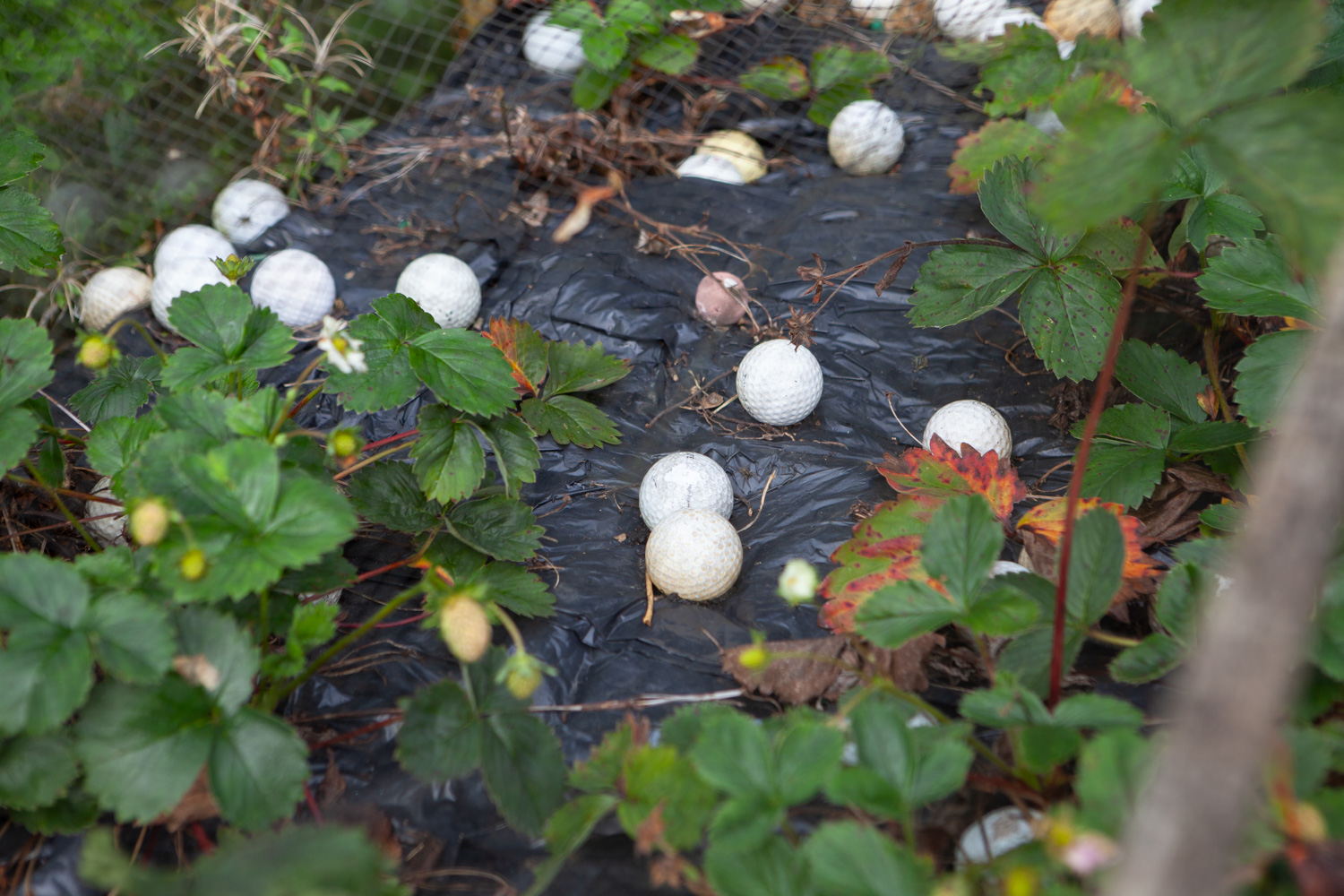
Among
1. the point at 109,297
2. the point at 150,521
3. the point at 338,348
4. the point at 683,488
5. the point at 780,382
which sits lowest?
the point at 109,297

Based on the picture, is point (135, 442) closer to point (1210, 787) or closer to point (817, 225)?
point (1210, 787)

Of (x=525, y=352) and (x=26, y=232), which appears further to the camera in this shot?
(x=525, y=352)

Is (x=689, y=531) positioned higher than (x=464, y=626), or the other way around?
(x=464, y=626)

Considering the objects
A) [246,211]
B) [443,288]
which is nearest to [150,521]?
[443,288]

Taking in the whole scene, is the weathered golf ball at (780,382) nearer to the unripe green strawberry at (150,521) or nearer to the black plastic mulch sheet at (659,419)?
the black plastic mulch sheet at (659,419)

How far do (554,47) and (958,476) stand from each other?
224 centimetres

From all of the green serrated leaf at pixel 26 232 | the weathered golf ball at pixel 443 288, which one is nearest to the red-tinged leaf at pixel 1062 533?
the weathered golf ball at pixel 443 288

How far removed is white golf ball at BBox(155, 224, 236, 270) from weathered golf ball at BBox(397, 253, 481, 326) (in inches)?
23.3

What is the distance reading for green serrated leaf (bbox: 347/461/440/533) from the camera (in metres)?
1.46

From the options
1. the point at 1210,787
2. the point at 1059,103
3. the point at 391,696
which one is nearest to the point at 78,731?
the point at 391,696

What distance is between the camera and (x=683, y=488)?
5.50 feet

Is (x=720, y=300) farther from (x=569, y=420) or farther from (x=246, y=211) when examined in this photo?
(x=246, y=211)

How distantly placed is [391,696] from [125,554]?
0.46 m

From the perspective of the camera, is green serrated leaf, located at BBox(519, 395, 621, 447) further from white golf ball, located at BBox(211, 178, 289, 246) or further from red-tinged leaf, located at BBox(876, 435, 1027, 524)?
white golf ball, located at BBox(211, 178, 289, 246)
